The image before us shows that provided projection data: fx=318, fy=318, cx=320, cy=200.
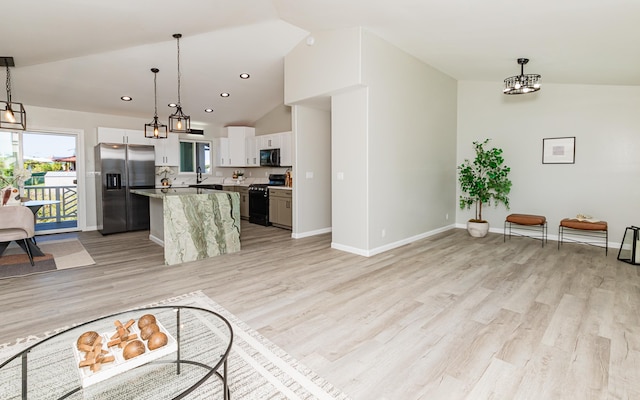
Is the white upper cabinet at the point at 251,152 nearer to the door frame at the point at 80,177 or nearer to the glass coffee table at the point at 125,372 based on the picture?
the door frame at the point at 80,177

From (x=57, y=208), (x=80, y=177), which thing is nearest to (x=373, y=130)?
(x=80, y=177)

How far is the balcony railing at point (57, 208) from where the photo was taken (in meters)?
6.82

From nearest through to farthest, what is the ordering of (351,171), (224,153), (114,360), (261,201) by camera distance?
(114,360) → (351,171) → (261,201) → (224,153)

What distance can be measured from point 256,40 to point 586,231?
6.26m

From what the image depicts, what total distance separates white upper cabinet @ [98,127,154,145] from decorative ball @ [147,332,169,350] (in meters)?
6.54

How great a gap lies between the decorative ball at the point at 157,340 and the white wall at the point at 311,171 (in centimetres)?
438

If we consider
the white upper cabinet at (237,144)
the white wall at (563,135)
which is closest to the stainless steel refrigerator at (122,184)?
the white upper cabinet at (237,144)

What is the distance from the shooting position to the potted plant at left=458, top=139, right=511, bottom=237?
5773mm

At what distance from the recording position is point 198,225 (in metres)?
4.54

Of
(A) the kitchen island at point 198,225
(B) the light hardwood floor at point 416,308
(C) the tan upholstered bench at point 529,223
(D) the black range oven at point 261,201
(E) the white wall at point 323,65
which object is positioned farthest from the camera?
(D) the black range oven at point 261,201

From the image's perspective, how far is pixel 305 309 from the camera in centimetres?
284

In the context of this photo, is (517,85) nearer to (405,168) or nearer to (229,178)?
(405,168)

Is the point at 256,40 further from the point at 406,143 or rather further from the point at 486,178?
the point at 486,178

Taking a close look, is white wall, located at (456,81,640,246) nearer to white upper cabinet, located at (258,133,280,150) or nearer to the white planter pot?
the white planter pot
